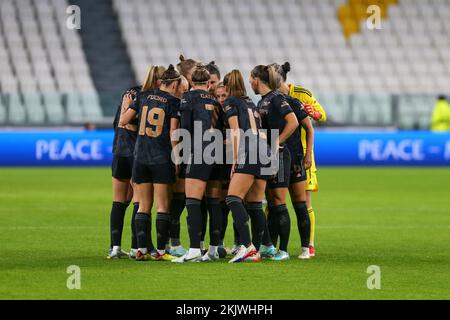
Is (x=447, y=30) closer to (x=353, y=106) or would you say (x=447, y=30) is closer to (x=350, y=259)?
(x=353, y=106)

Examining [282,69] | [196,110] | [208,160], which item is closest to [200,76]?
[196,110]

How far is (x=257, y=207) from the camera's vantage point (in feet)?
36.0

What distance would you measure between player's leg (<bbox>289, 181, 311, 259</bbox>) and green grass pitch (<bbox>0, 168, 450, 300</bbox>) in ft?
→ 0.63

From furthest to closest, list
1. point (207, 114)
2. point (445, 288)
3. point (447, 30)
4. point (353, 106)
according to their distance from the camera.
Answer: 1. point (447, 30)
2. point (353, 106)
3. point (207, 114)
4. point (445, 288)

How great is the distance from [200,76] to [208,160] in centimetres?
83

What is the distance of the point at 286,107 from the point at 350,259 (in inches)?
70.0

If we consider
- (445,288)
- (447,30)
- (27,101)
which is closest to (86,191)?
(27,101)

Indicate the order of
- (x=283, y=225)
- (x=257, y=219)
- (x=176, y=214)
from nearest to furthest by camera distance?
1. (x=257, y=219)
2. (x=283, y=225)
3. (x=176, y=214)

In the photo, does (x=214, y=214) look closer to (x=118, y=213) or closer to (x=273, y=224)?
(x=273, y=224)

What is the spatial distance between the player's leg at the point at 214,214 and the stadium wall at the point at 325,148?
15.9 meters

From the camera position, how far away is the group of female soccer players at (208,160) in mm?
10625

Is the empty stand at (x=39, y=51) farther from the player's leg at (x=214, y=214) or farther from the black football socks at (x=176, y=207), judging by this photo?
the player's leg at (x=214, y=214)
